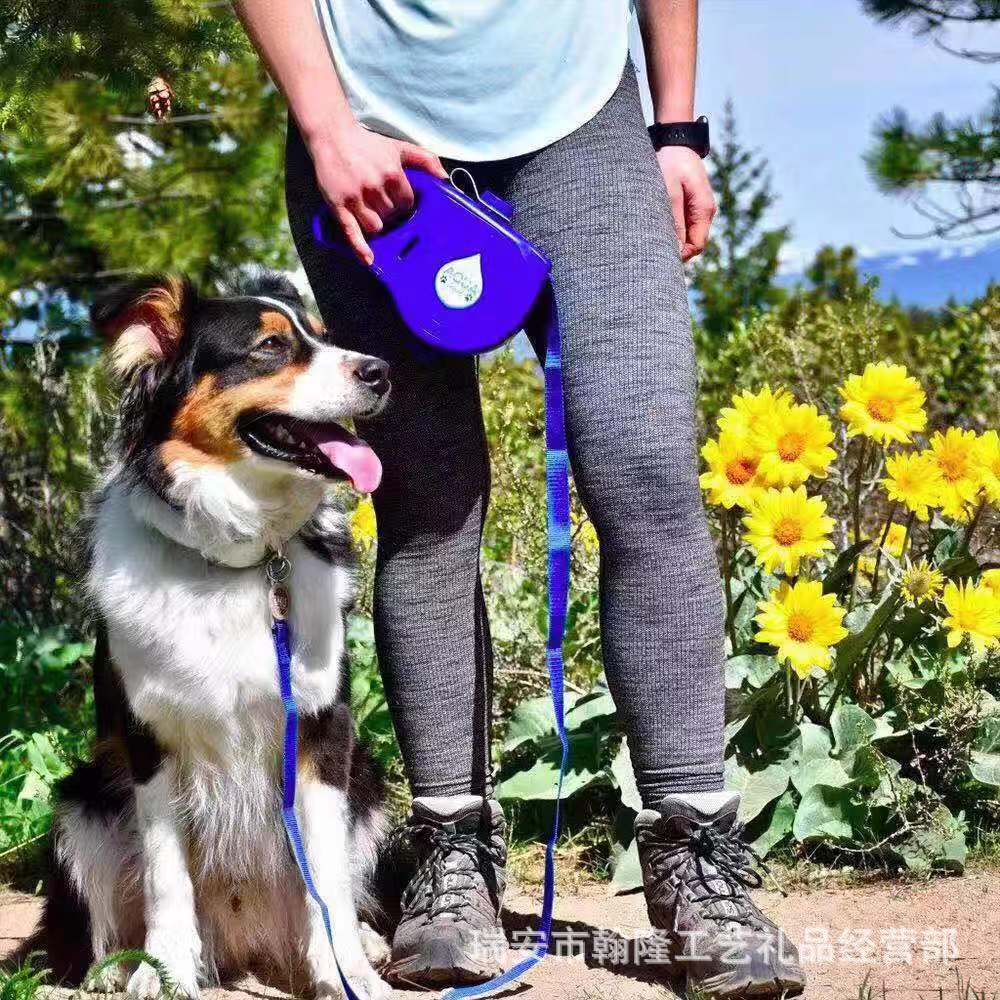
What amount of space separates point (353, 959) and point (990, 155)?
24.5 feet

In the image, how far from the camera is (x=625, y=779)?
117 inches

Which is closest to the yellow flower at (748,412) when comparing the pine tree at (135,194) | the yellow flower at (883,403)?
the yellow flower at (883,403)

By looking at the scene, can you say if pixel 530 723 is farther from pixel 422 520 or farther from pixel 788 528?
pixel 422 520

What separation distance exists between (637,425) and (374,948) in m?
1.22

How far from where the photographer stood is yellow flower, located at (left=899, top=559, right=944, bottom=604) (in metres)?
2.95

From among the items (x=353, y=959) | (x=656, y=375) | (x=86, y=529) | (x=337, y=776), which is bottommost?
(x=353, y=959)

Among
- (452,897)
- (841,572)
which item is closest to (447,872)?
(452,897)

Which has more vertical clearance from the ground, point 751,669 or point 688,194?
point 688,194

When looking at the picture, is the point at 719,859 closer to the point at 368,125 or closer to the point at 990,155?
the point at 368,125

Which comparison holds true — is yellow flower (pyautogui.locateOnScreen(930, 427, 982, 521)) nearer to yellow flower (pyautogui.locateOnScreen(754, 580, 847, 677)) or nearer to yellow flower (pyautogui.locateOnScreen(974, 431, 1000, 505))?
yellow flower (pyautogui.locateOnScreen(974, 431, 1000, 505))

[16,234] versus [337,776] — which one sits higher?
[16,234]

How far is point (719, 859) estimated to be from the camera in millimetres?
2295

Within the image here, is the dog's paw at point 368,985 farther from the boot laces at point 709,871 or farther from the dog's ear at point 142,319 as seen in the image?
the dog's ear at point 142,319

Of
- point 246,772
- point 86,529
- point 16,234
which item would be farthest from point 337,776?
point 16,234
